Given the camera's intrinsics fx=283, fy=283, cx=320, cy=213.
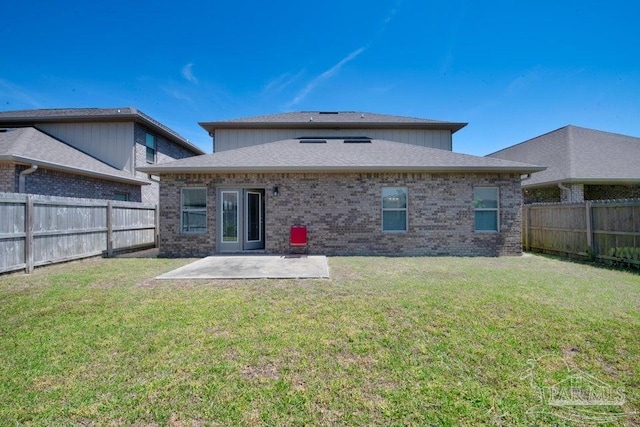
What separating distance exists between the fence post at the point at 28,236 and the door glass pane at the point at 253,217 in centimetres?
573

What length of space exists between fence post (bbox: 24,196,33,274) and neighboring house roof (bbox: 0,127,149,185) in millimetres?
3386

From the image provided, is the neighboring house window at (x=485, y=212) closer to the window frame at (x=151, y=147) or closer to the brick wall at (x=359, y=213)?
the brick wall at (x=359, y=213)

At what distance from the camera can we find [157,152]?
16891 millimetres

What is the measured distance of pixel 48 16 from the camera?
10039 mm

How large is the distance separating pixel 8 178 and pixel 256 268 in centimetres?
925

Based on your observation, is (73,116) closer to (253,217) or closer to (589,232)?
(253,217)

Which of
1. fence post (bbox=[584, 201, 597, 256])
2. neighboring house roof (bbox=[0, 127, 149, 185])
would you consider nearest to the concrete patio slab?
neighboring house roof (bbox=[0, 127, 149, 185])

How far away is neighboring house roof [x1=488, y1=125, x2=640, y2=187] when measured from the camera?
41.7 feet

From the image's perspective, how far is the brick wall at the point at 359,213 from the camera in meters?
10.0

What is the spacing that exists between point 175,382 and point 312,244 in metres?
7.46

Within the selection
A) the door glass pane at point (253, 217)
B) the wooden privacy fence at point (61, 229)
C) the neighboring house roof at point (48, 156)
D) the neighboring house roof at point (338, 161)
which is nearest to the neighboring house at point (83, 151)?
the neighboring house roof at point (48, 156)

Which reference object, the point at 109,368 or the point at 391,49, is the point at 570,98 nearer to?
the point at 391,49

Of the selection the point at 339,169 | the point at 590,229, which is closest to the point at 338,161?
the point at 339,169

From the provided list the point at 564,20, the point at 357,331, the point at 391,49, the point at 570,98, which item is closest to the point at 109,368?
the point at 357,331
